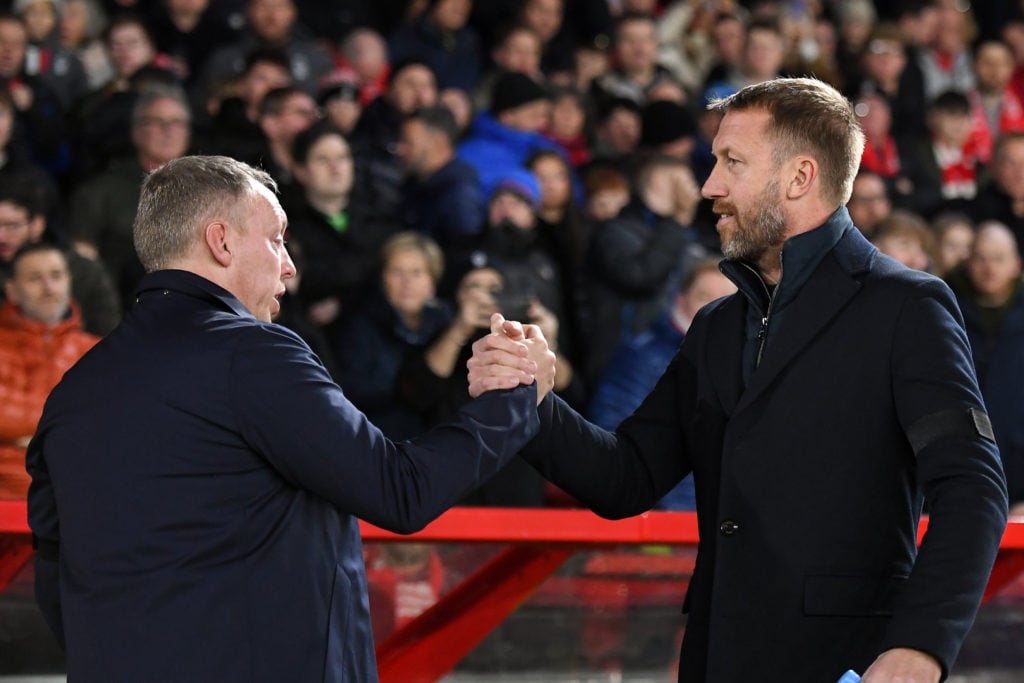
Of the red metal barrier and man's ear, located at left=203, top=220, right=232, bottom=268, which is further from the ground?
man's ear, located at left=203, top=220, right=232, bottom=268

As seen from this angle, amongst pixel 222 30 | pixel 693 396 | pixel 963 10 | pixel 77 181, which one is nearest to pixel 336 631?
pixel 693 396

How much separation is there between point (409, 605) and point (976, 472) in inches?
78.0

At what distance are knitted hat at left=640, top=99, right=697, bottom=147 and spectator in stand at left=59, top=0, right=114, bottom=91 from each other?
2659mm

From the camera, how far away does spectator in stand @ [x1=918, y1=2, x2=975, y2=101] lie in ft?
35.2

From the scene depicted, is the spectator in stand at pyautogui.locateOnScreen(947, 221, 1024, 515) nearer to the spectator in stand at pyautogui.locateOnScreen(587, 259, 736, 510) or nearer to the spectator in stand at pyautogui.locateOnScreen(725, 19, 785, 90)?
the spectator in stand at pyautogui.locateOnScreen(587, 259, 736, 510)

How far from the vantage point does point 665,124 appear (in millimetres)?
8438

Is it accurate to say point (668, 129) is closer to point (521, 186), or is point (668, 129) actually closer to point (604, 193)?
point (604, 193)

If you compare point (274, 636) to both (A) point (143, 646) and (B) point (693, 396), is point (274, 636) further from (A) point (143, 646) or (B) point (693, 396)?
(B) point (693, 396)

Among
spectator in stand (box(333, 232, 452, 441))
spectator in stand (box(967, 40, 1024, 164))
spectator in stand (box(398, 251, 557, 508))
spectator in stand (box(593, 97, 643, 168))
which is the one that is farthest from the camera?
spectator in stand (box(967, 40, 1024, 164))

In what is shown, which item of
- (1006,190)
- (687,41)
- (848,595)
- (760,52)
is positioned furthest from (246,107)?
(848,595)

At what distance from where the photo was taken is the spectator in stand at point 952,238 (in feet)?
25.5

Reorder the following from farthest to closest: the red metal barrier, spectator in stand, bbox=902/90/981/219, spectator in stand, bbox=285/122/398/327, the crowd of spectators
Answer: spectator in stand, bbox=902/90/981/219 < spectator in stand, bbox=285/122/398/327 < the crowd of spectators < the red metal barrier

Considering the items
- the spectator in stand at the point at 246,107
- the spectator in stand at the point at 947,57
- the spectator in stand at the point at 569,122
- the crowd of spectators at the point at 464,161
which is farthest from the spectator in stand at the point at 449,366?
the spectator in stand at the point at 947,57

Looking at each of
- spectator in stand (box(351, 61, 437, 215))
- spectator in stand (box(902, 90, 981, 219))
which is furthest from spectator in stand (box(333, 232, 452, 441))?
spectator in stand (box(902, 90, 981, 219))
